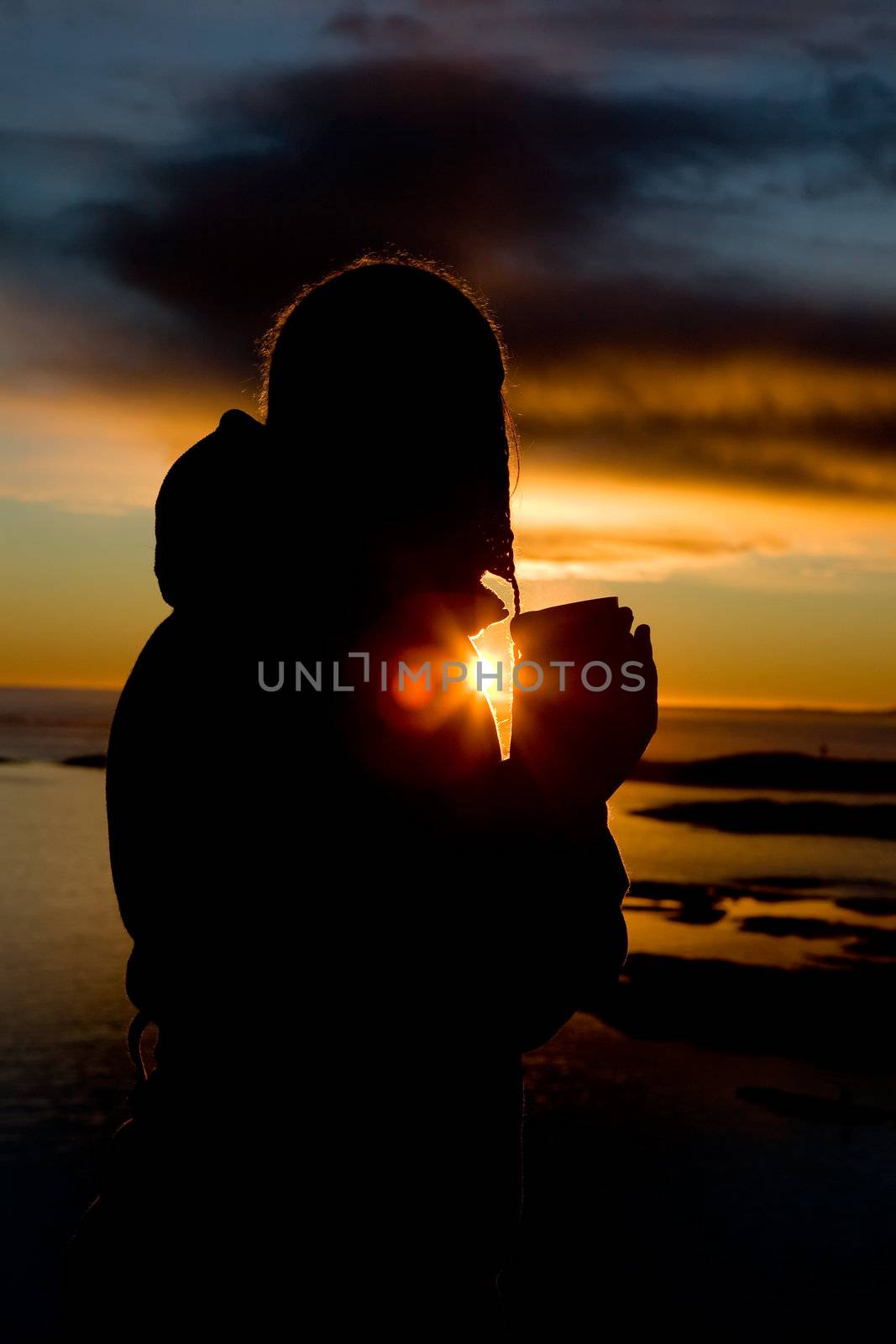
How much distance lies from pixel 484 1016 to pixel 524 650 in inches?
19.1

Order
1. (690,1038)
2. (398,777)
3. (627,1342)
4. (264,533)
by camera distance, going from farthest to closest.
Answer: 1. (690,1038)
2. (627,1342)
3. (264,533)
4. (398,777)

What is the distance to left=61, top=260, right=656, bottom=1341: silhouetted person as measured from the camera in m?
1.50

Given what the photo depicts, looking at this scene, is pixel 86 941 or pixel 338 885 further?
pixel 86 941

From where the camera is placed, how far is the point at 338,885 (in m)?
1.50

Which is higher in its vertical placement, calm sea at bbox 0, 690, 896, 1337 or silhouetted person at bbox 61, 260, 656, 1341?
silhouetted person at bbox 61, 260, 656, 1341

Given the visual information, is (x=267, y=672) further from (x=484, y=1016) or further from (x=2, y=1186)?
(x=2, y=1186)

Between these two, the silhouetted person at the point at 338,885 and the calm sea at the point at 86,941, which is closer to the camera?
the silhouetted person at the point at 338,885

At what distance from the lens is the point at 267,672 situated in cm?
155

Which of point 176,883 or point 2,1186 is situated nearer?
point 176,883

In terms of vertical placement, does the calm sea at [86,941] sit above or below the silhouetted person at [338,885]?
below

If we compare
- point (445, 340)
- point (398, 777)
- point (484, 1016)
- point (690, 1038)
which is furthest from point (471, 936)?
point (690, 1038)

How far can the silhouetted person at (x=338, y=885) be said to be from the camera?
4.94 ft

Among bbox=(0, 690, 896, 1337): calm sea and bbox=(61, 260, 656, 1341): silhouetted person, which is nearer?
bbox=(61, 260, 656, 1341): silhouetted person

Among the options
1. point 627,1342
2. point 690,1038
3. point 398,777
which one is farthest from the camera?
point 690,1038
